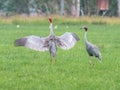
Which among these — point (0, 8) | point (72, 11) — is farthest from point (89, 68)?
point (0, 8)

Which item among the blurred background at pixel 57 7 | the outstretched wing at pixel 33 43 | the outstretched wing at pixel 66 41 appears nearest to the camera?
the outstretched wing at pixel 33 43

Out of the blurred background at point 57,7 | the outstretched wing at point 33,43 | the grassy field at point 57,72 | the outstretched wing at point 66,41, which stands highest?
the outstretched wing at point 33,43

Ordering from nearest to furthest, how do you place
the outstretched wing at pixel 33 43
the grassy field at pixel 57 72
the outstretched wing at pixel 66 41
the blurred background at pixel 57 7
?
the grassy field at pixel 57 72 → the outstretched wing at pixel 33 43 → the outstretched wing at pixel 66 41 → the blurred background at pixel 57 7

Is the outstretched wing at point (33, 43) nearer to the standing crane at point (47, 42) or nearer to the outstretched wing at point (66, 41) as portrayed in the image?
the standing crane at point (47, 42)

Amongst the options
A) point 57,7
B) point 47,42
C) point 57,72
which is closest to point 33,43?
point 47,42

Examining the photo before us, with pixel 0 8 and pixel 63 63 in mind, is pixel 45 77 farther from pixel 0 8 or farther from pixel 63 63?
pixel 0 8

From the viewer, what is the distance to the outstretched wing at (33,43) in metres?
9.94

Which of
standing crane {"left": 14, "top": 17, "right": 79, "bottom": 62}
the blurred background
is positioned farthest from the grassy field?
the blurred background

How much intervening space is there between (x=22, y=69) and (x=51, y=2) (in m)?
46.6

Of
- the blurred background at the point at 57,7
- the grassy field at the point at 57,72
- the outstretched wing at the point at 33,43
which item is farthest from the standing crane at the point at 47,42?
the blurred background at the point at 57,7

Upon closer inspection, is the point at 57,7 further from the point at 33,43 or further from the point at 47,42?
the point at 33,43

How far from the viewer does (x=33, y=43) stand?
9.99 meters

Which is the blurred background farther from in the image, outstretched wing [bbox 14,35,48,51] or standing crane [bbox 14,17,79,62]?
outstretched wing [bbox 14,35,48,51]

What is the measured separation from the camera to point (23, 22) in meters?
37.4
